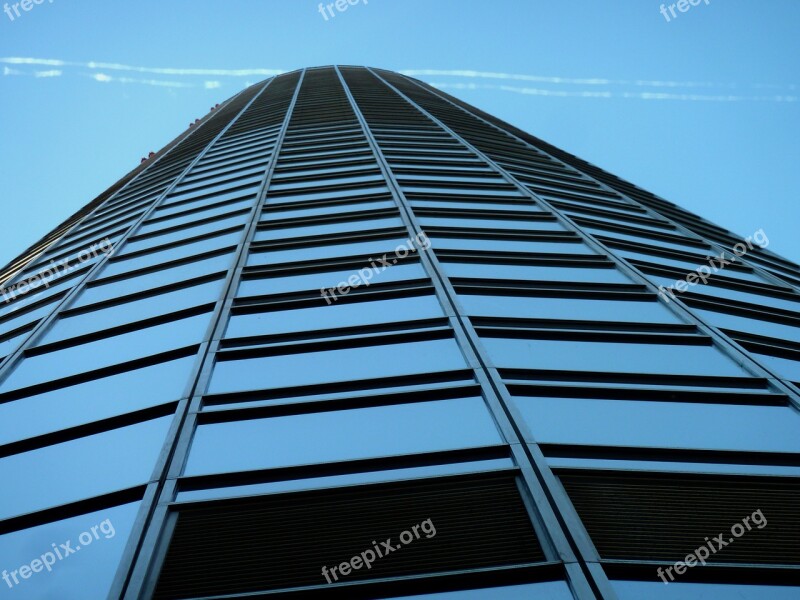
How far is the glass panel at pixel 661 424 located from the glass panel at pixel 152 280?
17.6ft

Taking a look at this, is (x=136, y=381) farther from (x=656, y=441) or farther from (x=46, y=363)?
(x=656, y=441)

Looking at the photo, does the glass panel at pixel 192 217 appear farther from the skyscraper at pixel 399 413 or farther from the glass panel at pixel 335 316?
the glass panel at pixel 335 316

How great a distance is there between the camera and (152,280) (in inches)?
404

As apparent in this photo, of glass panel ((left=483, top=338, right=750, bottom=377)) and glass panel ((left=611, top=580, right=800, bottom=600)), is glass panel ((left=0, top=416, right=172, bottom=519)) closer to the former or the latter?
glass panel ((left=483, top=338, right=750, bottom=377))

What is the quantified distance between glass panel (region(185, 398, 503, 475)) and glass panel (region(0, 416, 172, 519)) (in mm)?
384

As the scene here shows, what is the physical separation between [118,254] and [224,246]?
7.55 feet

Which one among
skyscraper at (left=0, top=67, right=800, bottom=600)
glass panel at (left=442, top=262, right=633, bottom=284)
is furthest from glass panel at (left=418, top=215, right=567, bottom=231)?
glass panel at (left=442, top=262, right=633, bottom=284)

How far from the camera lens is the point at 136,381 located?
6.96 metres

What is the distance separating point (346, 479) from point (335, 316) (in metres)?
3.18

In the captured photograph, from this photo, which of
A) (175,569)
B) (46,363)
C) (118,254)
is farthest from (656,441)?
(118,254)

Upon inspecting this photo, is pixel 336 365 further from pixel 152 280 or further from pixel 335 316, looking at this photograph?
pixel 152 280

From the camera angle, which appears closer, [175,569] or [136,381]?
[175,569]

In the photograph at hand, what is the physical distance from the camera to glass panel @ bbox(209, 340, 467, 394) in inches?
258

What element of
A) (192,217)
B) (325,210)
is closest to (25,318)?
(192,217)
